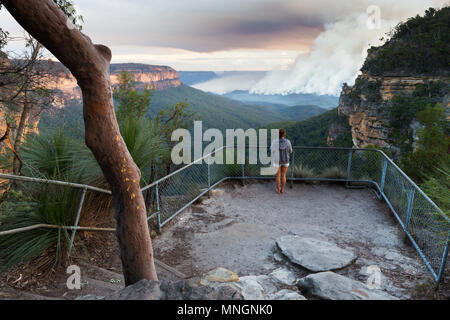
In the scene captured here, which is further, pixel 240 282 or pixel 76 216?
pixel 76 216

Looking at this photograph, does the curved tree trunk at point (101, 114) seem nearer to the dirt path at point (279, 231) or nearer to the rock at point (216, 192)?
the dirt path at point (279, 231)

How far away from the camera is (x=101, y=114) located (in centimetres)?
262

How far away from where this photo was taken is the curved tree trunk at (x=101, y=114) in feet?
7.37

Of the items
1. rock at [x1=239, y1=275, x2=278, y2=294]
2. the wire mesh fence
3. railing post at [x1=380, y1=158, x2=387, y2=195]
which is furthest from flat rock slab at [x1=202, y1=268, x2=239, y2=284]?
railing post at [x1=380, y1=158, x2=387, y2=195]

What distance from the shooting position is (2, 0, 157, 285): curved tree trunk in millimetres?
2246

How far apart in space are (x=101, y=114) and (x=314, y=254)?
11.0 ft

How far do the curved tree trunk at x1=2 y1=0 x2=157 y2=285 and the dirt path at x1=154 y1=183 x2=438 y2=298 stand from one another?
1.47 meters

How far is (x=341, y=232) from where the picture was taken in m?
5.37

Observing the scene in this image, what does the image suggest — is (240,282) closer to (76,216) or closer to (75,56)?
(76,216)

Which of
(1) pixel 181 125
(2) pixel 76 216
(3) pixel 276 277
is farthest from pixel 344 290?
(1) pixel 181 125

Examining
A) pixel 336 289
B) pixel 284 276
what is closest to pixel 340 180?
pixel 284 276

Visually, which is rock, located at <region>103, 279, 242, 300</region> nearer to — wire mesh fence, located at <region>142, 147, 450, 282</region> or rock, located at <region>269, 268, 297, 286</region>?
rock, located at <region>269, 268, 297, 286</region>

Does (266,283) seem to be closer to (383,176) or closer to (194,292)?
(194,292)
